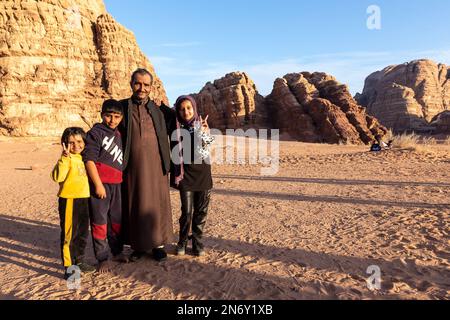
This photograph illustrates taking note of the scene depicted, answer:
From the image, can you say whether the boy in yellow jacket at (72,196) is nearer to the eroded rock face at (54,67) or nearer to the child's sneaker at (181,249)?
the child's sneaker at (181,249)

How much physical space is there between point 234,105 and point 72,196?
3278 cm

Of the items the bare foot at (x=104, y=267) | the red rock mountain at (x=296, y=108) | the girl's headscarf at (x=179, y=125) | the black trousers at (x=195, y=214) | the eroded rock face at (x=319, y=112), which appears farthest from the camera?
the red rock mountain at (x=296, y=108)

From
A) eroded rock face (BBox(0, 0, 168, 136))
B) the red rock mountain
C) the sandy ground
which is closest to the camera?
the sandy ground

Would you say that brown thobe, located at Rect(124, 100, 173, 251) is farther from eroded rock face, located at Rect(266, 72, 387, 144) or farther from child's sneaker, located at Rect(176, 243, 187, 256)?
eroded rock face, located at Rect(266, 72, 387, 144)

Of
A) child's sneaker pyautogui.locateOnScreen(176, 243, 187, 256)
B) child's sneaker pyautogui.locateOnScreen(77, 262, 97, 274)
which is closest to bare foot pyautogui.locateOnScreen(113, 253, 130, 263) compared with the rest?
child's sneaker pyautogui.locateOnScreen(77, 262, 97, 274)

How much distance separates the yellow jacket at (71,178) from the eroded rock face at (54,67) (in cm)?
2136

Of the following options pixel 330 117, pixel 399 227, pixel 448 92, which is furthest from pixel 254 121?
pixel 448 92

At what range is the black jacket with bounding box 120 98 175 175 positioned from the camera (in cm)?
320

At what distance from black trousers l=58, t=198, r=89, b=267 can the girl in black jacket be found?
95 centimetres

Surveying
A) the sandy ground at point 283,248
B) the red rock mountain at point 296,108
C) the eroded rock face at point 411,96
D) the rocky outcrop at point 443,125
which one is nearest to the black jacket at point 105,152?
the sandy ground at point 283,248

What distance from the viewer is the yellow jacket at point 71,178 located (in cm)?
284

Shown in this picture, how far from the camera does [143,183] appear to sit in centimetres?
324

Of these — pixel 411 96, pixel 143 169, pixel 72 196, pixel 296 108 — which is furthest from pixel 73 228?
pixel 411 96

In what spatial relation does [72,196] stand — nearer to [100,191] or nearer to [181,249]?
[100,191]
